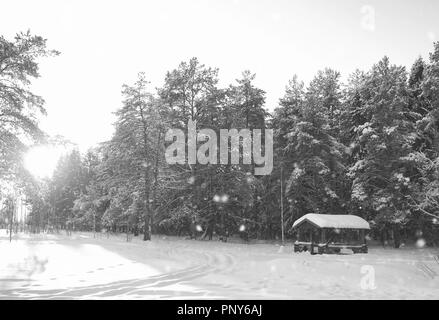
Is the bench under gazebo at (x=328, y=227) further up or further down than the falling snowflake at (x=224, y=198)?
further down

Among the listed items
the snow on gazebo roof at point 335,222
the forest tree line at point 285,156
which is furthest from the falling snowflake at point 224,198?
the snow on gazebo roof at point 335,222

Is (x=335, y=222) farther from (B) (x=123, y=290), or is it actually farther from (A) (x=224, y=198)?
(B) (x=123, y=290)

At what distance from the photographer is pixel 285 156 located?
40531 mm

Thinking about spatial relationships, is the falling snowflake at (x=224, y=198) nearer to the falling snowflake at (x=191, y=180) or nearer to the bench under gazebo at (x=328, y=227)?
the falling snowflake at (x=191, y=180)

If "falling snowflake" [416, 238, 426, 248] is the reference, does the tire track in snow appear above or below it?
above

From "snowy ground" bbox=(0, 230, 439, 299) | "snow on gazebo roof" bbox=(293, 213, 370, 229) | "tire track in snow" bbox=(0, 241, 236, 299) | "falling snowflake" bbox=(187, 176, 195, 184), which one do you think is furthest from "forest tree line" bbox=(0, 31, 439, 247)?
"tire track in snow" bbox=(0, 241, 236, 299)

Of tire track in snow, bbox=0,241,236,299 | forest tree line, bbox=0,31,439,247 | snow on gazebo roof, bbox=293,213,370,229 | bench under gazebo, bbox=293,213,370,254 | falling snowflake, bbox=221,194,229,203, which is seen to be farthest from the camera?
falling snowflake, bbox=221,194,229,203

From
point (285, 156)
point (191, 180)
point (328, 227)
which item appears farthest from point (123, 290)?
point (285, 156)

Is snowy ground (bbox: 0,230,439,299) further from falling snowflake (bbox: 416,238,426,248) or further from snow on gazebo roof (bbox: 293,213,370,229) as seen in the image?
falling snowflake (bbox: 416,238,426,248)

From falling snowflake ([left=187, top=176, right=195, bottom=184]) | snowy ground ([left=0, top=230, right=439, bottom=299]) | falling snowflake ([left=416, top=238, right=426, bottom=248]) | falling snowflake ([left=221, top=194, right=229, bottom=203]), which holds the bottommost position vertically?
falling snowflake ([left=416, top=238, right=426, bottom=248])

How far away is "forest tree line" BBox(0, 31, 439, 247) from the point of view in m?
34.6

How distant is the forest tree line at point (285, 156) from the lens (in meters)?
34.6

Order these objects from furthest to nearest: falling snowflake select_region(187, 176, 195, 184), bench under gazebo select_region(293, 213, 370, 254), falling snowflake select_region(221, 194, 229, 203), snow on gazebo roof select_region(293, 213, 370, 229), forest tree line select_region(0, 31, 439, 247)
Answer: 1. falling snowflake select_region(187, 176, 195, 184)
2. falling snowflake select_region(221, 194, 229, 203)
3. forest tree line select_region(0, 31, 439, 247)
4. bench under gazebo select_region(293, 213, 370, 254)
5. snow on gazebo roof select_region(293, 213, 370, 229)

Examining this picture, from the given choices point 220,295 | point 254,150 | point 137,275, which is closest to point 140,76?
point 254,150
